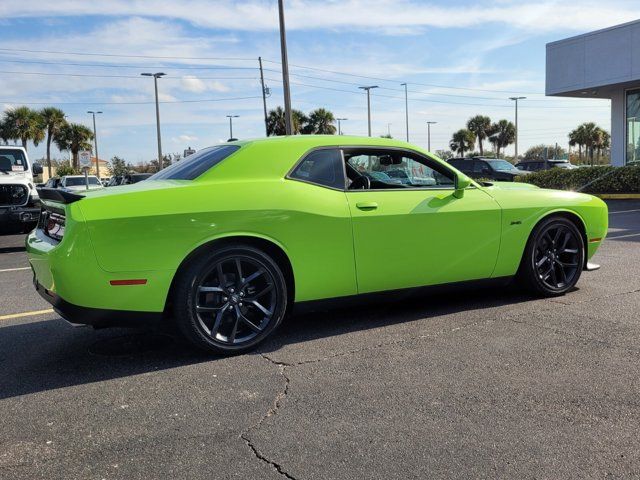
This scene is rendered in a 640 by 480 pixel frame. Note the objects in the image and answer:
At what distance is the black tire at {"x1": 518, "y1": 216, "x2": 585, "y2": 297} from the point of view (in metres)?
5.21

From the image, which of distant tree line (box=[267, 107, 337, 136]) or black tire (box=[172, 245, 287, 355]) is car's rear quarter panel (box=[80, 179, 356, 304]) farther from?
distant tree line (box=[267, 107, 337, 136])

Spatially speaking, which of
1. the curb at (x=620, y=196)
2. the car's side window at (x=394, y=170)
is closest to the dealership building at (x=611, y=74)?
the curb at (x=620, y=196)

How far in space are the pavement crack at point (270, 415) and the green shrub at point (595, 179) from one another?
16.8 metres

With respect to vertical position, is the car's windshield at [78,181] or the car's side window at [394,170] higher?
the car's windshield at [78,181]

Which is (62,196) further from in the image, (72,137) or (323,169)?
(72,137)

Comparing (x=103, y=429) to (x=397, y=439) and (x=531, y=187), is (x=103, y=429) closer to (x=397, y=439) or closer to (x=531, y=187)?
(x=397, y=439)

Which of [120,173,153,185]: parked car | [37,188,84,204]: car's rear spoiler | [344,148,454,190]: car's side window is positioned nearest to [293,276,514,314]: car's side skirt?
[344,148,454,190]: car's side window

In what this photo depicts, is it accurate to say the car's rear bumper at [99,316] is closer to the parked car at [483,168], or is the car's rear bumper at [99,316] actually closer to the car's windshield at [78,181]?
the parked car at [483,168]

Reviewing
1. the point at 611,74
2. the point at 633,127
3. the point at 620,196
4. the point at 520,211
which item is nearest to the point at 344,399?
the point at 520,211

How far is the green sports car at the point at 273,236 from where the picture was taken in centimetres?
365

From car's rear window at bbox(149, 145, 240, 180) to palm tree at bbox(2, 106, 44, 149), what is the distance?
175 feet

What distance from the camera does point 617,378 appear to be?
345 cm

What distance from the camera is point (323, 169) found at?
173 inches

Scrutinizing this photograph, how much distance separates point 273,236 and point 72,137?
58062mm
